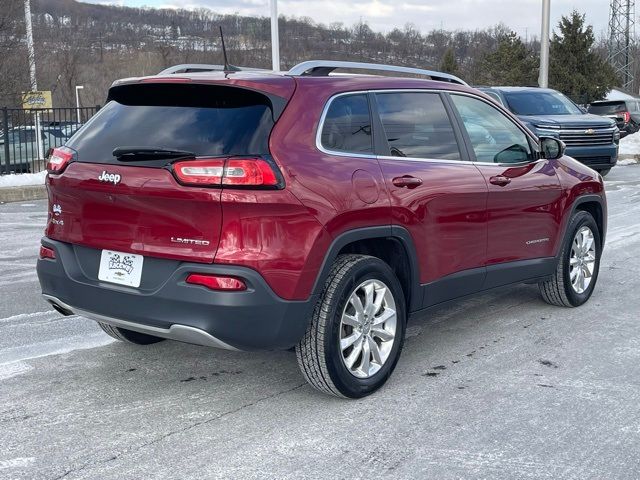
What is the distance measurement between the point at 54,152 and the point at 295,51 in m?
35.0

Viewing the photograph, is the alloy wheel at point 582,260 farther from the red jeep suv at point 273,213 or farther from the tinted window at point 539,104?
the tinted window at point 539,104

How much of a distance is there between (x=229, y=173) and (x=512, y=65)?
51107 mm

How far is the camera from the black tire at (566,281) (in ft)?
19.0

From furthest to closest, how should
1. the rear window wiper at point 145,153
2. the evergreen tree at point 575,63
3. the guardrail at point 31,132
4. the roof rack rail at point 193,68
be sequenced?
the evergreen tree at point 575,63 → the guardrail at point 31,132 → the roof rack rail at point 193,68 → the rear window wiper at point 145,153

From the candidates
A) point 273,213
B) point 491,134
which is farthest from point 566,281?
point 273,213

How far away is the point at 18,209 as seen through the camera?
490 inches

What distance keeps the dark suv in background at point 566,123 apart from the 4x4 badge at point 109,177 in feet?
40.7

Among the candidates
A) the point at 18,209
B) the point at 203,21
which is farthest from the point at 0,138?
the point at 203,21

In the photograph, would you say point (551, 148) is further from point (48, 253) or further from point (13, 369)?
point (13, 369)

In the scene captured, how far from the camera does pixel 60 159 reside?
13.5 feet

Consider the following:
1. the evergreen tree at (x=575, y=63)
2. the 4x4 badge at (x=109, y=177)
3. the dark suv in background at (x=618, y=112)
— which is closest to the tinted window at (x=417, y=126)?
the 4x4 badge at (x=109, y=177)

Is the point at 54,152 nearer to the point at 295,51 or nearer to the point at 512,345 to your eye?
the point at 512,345

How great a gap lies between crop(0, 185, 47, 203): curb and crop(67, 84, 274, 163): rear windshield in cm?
1044

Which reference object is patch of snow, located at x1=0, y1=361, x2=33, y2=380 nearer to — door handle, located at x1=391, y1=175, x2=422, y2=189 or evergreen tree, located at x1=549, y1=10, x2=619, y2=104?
door handle, located at x1=391, y1=175, x2=422, y2=189
